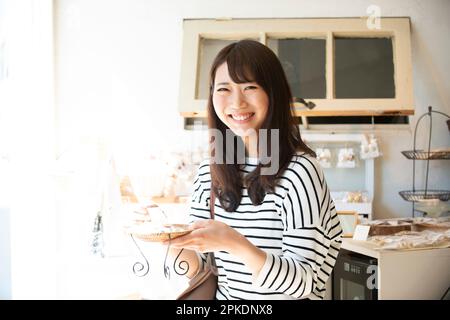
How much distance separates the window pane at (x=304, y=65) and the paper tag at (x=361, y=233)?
0.35m

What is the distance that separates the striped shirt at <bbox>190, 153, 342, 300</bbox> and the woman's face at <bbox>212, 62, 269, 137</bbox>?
0.05 meters

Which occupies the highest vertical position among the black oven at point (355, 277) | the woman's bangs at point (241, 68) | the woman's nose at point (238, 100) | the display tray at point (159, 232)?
the woman's bangs at point (241, 68)

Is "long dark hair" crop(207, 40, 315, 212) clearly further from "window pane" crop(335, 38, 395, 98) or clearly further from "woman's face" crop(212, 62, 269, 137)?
"window pane" crop(335, 38, 395, 98)

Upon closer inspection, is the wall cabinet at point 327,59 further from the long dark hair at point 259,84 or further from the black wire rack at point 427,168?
the long dark hair at point 259,84

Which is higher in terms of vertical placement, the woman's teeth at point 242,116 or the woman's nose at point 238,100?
the woman's nose at point 238,100

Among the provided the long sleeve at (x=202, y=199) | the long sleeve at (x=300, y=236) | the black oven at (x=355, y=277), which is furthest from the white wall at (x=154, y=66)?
the long sleeve at (x=300, y=236)

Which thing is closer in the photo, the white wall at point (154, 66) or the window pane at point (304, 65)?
the white wall at point (154, 66)

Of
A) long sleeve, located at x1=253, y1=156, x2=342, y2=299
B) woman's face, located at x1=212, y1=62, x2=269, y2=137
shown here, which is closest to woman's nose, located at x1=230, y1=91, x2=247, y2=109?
woman's face, located at x1=212, y1=62, x2=269, y2=137

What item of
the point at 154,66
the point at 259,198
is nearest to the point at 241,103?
the point at 259,198

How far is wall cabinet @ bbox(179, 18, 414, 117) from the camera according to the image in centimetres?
104

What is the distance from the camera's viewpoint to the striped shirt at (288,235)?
493mm

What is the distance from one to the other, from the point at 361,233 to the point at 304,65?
1.47 ft

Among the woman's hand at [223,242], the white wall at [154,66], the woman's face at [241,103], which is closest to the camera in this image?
the woman's hand at [223,242]

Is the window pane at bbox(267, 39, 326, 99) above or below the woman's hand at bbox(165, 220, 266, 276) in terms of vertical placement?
above
